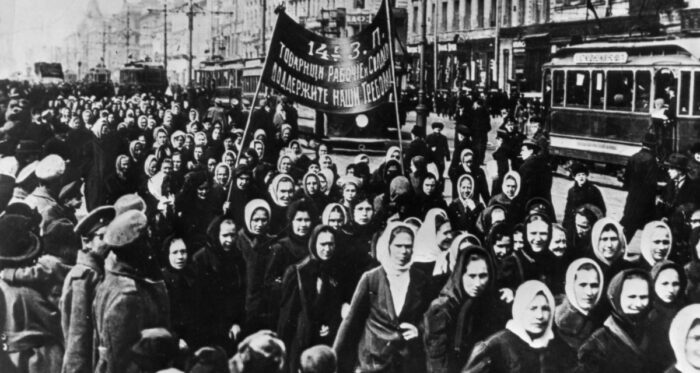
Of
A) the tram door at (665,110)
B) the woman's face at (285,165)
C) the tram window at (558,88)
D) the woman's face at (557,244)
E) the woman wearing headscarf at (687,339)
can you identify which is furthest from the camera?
the tram window at (558,88)

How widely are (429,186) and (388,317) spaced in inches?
72.9

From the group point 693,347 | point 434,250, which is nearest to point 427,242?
point 434,250

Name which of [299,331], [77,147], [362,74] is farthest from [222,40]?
[299,331]

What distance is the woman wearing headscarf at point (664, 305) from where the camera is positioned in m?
4.33

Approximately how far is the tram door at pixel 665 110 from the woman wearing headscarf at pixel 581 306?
5.91 meters

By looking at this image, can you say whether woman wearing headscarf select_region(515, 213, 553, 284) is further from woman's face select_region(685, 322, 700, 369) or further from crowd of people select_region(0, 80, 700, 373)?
woman's face select_region(685, 322, 700, 369)

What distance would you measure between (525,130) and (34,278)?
11412 mm

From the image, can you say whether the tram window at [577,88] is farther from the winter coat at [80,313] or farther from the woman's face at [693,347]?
the winter coat at [80,313]

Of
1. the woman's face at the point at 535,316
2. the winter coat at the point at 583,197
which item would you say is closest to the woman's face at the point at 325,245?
the woman's face at the point at 535,316

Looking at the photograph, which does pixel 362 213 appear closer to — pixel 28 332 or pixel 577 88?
pixel 28 332

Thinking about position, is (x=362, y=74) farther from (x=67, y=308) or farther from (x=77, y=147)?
(x=67, y=308)

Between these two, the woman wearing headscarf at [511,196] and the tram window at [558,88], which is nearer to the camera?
the woman wearing headscarf at [511,196]

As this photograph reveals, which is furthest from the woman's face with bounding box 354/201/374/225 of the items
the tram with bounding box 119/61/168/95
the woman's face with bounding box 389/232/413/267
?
the tram with bounding box 119/61/168/95

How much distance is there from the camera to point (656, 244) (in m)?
4.83
